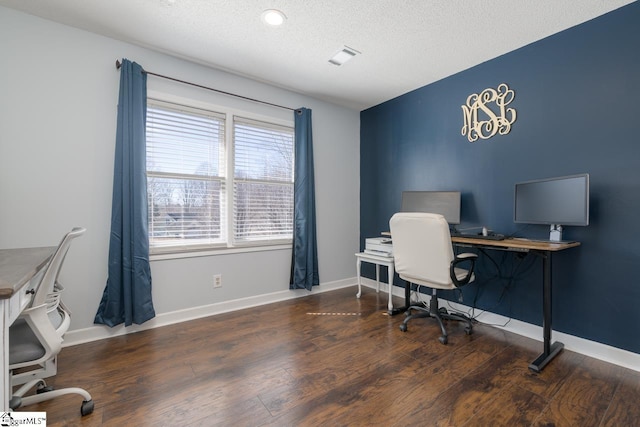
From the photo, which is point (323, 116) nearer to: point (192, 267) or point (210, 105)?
point (210, 105)

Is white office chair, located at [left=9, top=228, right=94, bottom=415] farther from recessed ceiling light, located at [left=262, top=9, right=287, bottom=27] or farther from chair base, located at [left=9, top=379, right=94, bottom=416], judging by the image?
recessed ceiling light, located at [left=262, top=9, right=287, bottom=27]

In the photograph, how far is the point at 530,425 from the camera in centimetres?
144

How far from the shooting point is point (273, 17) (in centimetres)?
213

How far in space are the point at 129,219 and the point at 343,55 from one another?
249cm

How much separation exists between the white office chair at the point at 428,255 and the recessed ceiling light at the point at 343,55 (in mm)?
1611

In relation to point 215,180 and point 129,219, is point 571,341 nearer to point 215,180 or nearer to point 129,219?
point 215,180

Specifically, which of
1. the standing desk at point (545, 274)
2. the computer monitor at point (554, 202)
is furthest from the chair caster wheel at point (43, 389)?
the computer monitor at point (554, 202)

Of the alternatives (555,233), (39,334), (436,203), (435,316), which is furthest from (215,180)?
(555,233)

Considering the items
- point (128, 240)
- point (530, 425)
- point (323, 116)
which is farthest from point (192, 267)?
point (530, 425)

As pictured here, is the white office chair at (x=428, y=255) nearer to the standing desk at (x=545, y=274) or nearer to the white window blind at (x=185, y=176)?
the standing desk at (x=545, y=274)

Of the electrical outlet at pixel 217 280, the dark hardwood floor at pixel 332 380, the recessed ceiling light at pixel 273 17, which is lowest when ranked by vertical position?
the dark hardwood floor at pixel 332 380

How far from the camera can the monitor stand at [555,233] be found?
2.22m

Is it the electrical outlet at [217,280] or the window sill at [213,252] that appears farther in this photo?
the electrical outlet at [217,280]

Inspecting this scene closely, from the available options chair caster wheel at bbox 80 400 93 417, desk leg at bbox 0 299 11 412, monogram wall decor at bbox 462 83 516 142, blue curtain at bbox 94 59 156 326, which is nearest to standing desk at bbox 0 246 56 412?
desk leg at bbox 0 299 11 412
